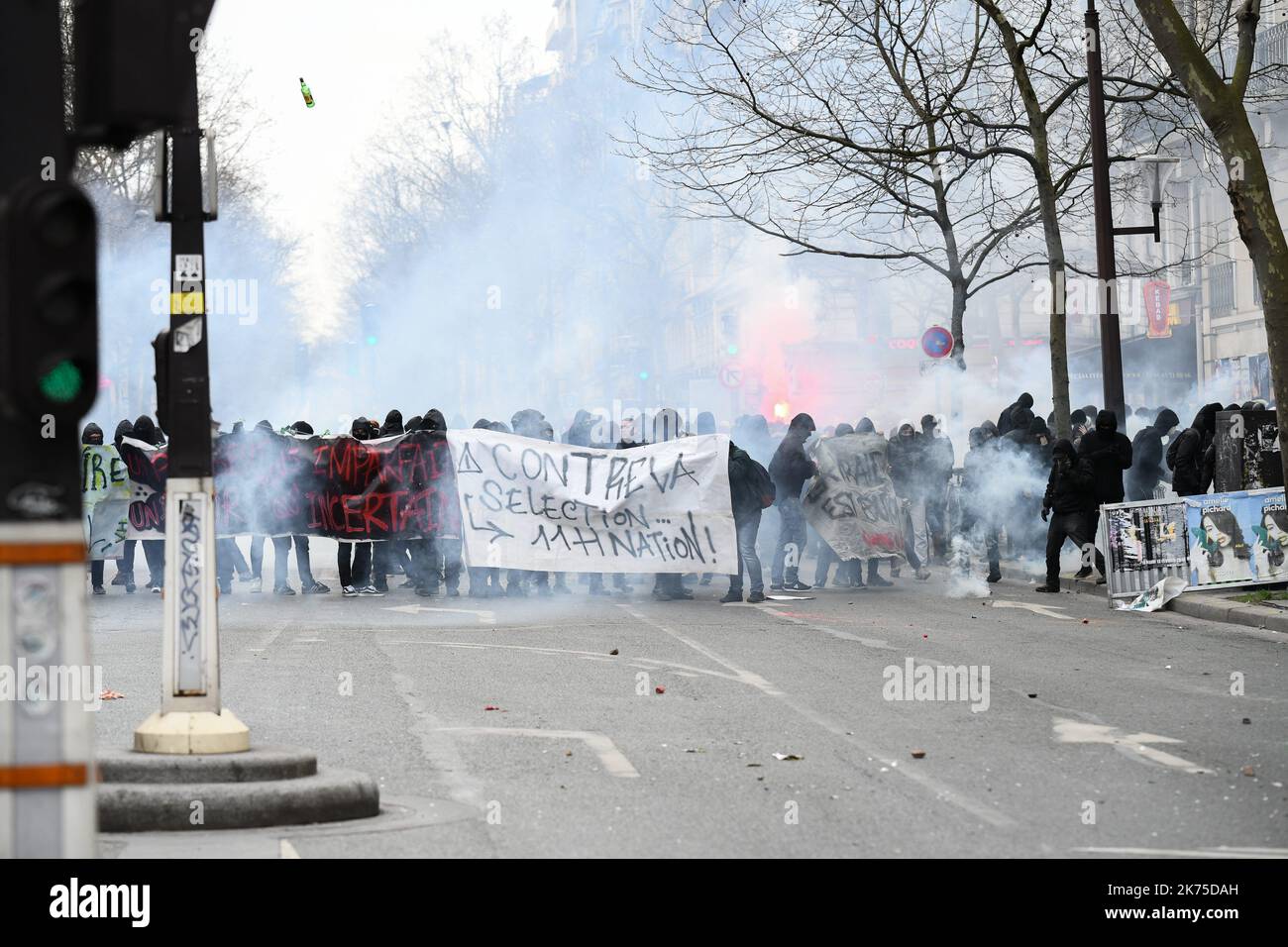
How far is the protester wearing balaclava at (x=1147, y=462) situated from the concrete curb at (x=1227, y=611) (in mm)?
5515

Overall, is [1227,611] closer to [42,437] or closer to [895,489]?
[895,489]

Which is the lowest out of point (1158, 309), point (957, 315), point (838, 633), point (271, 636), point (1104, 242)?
point (838, 633)

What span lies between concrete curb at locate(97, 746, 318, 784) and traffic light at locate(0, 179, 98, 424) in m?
3.35

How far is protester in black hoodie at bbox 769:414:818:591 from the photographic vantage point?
1914 cm

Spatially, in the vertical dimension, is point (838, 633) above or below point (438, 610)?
below

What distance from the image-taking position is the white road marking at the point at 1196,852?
6176 mm

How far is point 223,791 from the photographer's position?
261 inches

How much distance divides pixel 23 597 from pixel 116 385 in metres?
49.5

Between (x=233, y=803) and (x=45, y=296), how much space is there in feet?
10.6

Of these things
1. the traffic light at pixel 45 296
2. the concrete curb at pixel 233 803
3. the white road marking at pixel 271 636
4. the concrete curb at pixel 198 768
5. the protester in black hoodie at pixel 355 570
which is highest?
the traffic light at pixel 45 296

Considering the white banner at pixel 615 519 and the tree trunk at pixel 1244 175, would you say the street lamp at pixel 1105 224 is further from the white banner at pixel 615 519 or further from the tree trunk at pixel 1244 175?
the white banner at pixel 615 519

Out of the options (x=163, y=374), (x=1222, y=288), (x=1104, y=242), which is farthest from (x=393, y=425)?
(x=1222, y=288)

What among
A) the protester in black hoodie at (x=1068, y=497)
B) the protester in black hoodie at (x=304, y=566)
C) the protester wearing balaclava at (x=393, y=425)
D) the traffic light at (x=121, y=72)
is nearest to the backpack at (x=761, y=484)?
the protester in black hoodie at (x=1068, y=497)

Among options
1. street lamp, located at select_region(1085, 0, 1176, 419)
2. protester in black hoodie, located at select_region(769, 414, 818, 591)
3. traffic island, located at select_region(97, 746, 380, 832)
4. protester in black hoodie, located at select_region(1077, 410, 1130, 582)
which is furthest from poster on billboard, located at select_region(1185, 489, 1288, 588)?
traffic island, located at select_region(97, 746, 380, 832)
